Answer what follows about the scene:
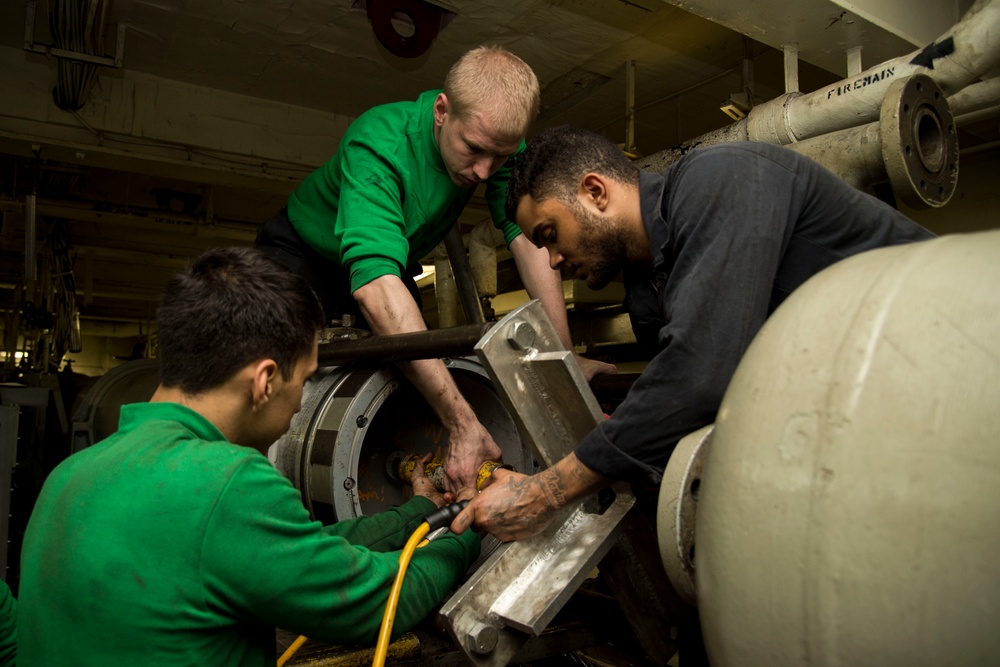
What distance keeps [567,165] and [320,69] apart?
2.30 meters

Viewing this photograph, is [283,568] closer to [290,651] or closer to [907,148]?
[290,651]

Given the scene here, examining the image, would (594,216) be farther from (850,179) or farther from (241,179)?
(241,179)

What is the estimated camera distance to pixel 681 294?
1.07 m

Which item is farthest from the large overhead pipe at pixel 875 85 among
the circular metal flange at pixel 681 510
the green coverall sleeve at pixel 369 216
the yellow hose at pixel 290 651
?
the yellow hose at pixel 290 651

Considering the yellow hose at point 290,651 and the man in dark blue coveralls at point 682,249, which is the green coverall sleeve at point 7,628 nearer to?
the yellow hose at point 290,651

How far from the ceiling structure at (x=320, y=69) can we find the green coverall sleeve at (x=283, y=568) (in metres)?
1.93

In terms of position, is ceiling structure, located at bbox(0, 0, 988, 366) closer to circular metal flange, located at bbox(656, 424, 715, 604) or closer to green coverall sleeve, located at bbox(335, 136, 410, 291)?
green coverall sleeve, located at bbox(335, 136, 410, 291)

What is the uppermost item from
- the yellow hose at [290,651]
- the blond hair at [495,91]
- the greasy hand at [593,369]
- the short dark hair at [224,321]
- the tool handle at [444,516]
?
the blond hair at [495,91]

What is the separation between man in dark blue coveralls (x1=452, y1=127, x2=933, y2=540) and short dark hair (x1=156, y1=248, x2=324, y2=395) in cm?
44

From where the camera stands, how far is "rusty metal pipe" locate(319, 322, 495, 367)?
1.30 meters

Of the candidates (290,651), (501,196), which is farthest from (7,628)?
(501,196)

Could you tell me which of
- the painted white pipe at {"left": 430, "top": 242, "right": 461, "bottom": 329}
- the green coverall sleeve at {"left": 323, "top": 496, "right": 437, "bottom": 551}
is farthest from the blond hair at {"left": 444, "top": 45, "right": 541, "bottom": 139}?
the painted white pipe at {"left": 430, "top": 242, "right": 461, "bottom": 329}

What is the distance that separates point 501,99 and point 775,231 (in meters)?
0.89

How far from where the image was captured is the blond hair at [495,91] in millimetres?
1760
